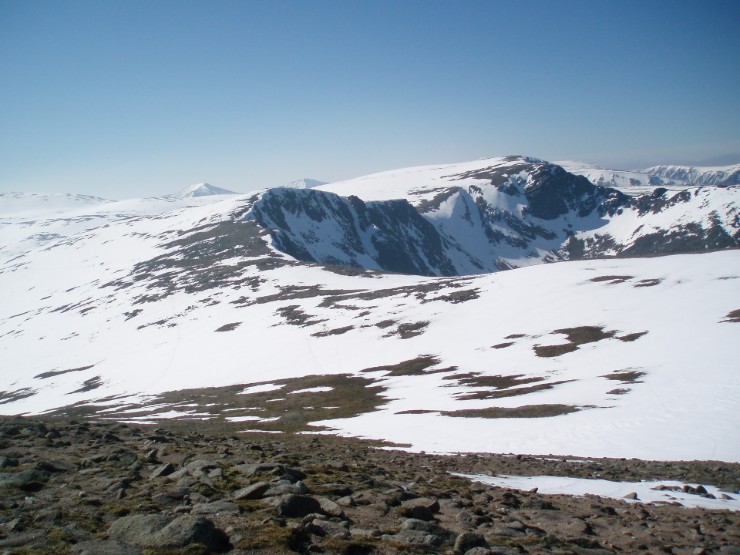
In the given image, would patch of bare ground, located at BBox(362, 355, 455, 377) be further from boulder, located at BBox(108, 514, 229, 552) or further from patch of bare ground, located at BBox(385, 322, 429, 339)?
boulder, located at BBox(108, 514, 229, 552)

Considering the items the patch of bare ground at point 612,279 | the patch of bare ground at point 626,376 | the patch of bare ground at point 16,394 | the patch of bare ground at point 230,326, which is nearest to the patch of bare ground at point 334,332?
the patch of bare ground at point 230,326

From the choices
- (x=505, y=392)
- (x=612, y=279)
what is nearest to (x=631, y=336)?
(x=505, y=392)

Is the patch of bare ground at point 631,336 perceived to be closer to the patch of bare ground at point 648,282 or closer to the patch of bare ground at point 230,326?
the patch of bare ground at point 648,282

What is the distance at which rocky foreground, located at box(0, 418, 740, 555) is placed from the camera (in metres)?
8.79

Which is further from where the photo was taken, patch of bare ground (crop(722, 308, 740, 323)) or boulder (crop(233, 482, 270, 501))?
patch of bare ground (crop(722, 308, 740, 323))

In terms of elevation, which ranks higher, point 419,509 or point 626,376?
point 419,509

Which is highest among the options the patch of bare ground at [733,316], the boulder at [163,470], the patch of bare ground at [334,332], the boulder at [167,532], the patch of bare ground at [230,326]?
the boulder at [167,532]

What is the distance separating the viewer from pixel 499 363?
57.2 metres

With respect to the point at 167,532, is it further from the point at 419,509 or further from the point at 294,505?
the point at 419,509

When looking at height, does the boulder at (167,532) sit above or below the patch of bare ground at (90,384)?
above

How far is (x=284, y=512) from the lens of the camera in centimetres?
1040

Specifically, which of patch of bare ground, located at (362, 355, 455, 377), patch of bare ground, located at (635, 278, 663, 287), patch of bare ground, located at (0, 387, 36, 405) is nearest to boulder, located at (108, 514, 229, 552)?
patch of bare ground, located at (362, 355, 455, 377)

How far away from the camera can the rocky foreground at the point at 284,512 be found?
879 centimetres

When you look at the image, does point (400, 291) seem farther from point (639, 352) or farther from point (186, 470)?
point (186, 470)
